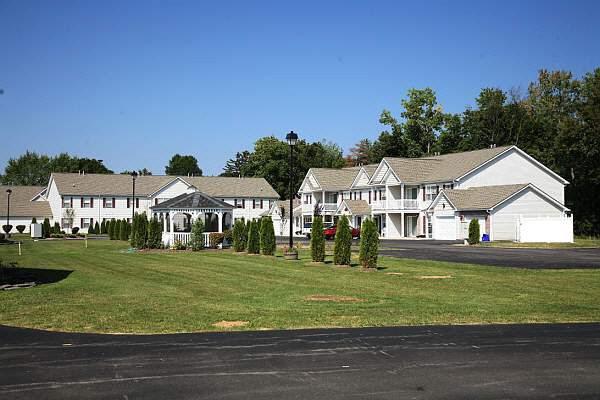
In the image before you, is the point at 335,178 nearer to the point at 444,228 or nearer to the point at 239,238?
the point at 444,228

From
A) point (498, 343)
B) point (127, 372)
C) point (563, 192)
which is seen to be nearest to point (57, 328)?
point (127, 372)

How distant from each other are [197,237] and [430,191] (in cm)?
3378

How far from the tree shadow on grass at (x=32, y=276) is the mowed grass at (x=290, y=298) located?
54 centimetres

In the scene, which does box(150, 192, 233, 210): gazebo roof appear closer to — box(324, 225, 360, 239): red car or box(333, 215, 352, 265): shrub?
box(333, 215, 352, 265): shrub

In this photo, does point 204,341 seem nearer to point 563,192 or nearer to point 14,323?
point 14,323

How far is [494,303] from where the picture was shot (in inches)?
650

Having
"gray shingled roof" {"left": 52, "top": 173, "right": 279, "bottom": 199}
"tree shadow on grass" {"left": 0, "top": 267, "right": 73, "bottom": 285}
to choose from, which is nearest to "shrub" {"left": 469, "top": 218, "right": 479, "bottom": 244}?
"tree shadow on grass" {"left": 0, "top": 267, "right": 73, "bottom": 285}

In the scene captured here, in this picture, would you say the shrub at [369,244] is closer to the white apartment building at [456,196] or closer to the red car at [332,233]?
the white apartment building at [456,196]

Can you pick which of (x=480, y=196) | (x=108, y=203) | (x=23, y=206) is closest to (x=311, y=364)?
(x=480, y=196)

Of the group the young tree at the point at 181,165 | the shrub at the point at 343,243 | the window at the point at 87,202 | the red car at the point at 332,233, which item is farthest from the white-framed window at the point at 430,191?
the young tree at the point at 181,165

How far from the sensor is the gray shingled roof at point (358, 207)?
76875 mm

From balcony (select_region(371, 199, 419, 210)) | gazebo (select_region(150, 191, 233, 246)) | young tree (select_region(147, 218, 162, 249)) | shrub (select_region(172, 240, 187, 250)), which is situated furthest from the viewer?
balcony (select_region(371, 199, 419, 210))

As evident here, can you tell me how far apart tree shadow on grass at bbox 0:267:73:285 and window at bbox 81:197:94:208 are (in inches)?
2516

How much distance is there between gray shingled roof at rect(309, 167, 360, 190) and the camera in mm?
85438
